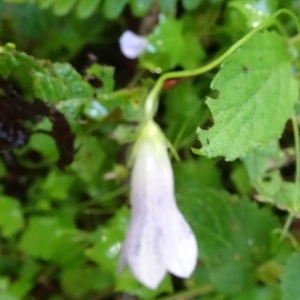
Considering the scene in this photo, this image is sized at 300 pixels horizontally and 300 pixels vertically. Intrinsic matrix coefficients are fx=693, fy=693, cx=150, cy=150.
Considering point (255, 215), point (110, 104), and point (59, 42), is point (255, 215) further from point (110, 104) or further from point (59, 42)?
point (59, 42)

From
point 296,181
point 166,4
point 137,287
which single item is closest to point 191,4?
point 166,4

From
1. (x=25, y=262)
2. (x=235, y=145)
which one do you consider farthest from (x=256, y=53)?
(x=25, y=262)

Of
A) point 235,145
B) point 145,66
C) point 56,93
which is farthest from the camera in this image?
point 145,66

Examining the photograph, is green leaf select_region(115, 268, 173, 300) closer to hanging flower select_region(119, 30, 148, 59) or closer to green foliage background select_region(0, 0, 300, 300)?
green foliage background select_region(0, 0, 300, 300)

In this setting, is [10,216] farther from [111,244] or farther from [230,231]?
[230,231]

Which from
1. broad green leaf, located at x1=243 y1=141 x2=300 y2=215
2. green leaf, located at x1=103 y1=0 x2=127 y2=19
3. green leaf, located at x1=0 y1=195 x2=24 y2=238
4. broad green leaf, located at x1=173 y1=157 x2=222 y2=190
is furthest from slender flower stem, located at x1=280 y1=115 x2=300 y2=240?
green leaf, located at x1=0 y1=195 x2=24 y2=238

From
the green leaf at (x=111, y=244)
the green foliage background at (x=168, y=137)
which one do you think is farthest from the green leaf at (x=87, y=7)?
the green leaf at (x=111, y=244)

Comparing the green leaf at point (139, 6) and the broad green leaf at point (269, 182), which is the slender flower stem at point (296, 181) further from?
the green leaf at point (139, 6)
